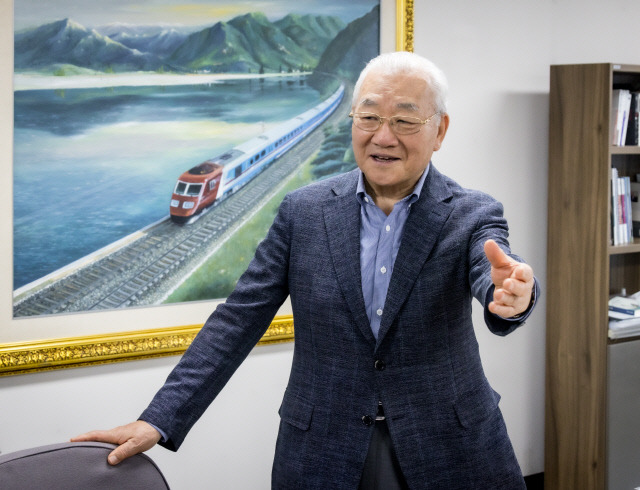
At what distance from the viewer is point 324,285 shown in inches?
58.9

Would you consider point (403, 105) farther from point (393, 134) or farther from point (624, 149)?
point (624, 149)

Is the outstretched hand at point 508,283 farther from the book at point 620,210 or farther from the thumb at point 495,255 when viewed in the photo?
the book at point 620,210

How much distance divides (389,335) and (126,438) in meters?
0.54

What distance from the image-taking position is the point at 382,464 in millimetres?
1465

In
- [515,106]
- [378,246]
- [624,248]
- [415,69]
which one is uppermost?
[515,106]

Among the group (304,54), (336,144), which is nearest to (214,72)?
(304,54)

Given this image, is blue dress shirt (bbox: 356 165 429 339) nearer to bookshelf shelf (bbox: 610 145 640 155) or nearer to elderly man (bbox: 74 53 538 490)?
elderly man (bbox: 74 53 538 490)

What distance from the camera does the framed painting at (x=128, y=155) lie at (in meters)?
2.23

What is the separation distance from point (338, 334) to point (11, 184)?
128 centimetres

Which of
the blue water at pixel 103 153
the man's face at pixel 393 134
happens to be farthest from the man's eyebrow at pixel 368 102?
the blue water at pixel 103 153

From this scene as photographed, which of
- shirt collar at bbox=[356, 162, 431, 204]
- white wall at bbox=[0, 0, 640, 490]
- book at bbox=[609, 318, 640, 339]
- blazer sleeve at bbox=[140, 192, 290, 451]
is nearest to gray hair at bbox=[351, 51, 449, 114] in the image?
shirt collar at bbox=[356, 162, 431, 204]

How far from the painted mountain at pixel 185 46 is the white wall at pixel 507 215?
53 centimetres

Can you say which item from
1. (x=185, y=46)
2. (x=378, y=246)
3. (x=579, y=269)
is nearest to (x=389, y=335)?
(x=378, y=246)

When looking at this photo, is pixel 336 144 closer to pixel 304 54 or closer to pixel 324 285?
pixel 304 54
